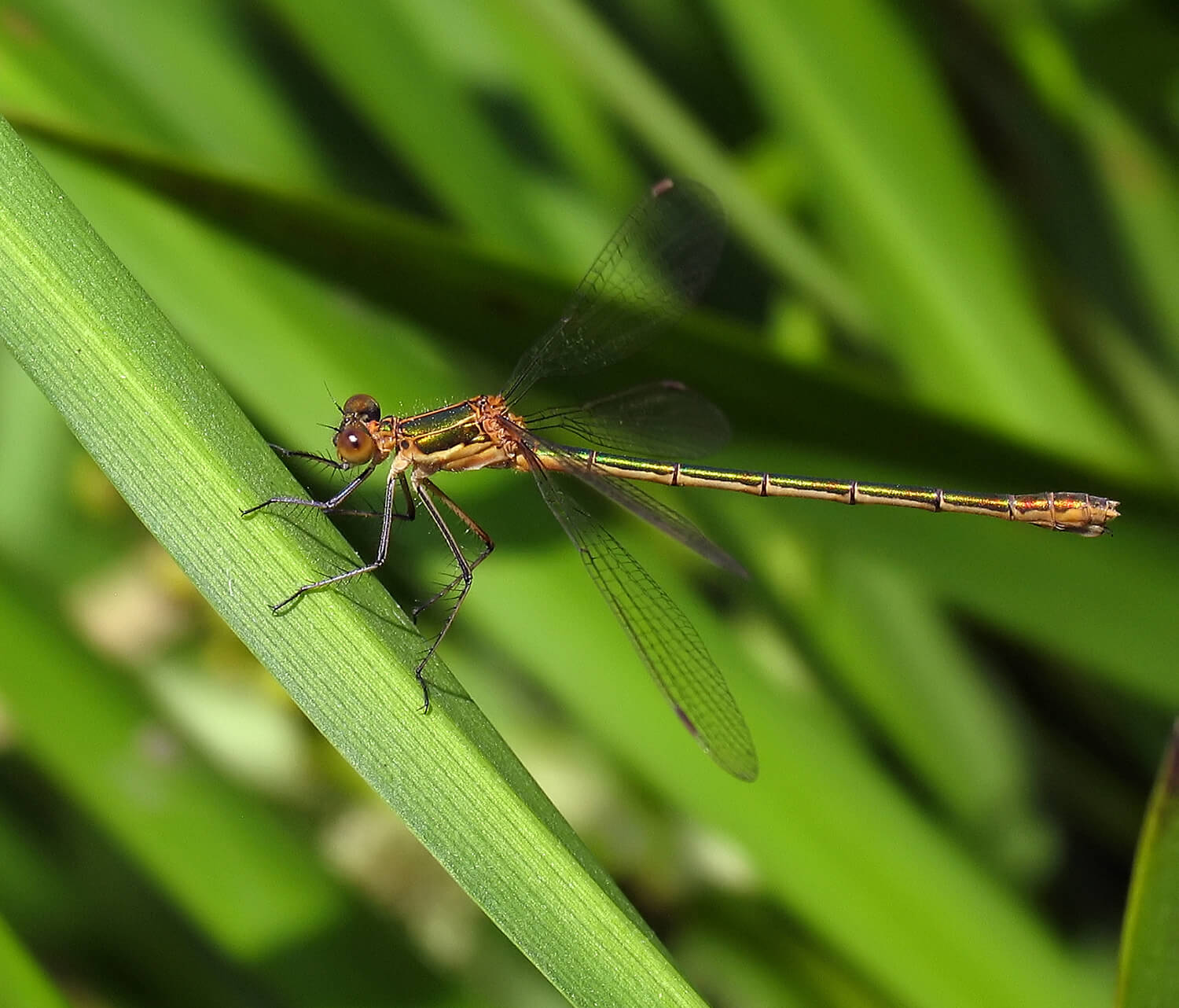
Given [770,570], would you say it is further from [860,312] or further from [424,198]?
[424,198]

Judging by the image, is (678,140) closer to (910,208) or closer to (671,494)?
(910,208)

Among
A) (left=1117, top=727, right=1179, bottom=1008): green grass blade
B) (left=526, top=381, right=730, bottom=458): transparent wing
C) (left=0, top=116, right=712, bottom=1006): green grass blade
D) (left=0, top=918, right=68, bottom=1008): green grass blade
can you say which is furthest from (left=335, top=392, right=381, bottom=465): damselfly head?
(left=1117, top=727, right=1179, bottom=1008): green grass blade

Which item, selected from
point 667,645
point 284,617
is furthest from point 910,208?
point 284,617

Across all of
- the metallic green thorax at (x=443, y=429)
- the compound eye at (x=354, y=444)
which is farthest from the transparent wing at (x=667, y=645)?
the compound eye at (x=354, y=444)

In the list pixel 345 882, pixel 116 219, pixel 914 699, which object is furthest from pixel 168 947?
pixel 914 699

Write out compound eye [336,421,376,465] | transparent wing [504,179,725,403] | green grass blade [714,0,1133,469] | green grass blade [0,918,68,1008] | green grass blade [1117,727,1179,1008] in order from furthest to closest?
1. green grass blade [714,0,1133,469]
2. transparent wing [504,179,725,403]
3. compound eye [336,421,376,465]
4. green grass blade [0,918,68,1008]
5. green grass blade [1117,727,1179,1008]

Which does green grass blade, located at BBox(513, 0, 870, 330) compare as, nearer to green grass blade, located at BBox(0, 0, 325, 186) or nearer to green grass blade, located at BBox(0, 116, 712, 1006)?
green grass blade, located at BBox(0, 0, 325, 186)
